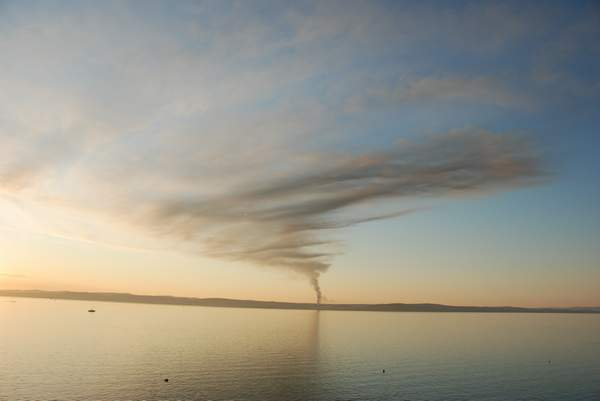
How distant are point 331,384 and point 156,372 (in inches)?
1775

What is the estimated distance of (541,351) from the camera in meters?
169

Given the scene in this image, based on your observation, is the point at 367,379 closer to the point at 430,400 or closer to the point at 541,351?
the point at 430,400

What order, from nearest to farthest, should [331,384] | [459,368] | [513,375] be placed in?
1. [331,384]
2. [513,375]
3. [459,368]

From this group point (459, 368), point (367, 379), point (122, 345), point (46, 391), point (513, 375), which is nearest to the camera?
point (46, 391)

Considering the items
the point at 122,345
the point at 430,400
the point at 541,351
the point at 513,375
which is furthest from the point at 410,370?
the point at 122,345

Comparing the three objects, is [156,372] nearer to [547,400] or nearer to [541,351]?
[547,400]

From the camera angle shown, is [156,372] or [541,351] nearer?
[156,372]

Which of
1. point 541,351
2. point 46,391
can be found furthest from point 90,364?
point 541,351

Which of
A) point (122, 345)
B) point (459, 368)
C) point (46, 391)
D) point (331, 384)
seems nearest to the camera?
point (46, 391)

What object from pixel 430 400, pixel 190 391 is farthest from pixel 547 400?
pixel 190 391

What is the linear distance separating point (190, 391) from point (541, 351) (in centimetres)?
14800

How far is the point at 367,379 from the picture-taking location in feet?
340

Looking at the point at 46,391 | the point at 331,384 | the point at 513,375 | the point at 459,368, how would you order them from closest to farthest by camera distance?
the point at 46,391 < the point at 331,384 < the point at 513,375 < the point at 459,368

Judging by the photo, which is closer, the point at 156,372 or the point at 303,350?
the point at 156,372
